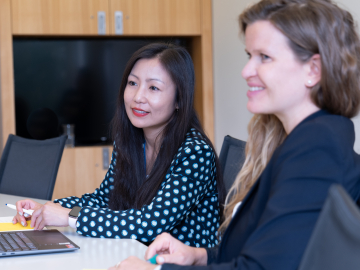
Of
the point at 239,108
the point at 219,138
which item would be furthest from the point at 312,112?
the point at 219,138

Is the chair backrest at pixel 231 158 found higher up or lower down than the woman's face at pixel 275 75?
lower down

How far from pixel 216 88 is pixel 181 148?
238 centimetres

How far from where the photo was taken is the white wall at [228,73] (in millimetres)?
3346

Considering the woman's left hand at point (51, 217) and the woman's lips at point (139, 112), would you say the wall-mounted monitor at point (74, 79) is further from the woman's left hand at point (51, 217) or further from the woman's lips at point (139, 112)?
the woman's left hand at point (51, 217)

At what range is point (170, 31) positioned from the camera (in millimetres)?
3779

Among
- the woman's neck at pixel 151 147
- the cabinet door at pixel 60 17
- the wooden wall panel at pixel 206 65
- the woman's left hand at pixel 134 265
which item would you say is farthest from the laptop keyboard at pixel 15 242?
the wooden wall panel at pixel 206 65

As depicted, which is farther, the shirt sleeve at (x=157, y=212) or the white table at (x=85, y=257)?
the shirt sleeve at (x=157, y=212)

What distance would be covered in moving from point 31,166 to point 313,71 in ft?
5.95

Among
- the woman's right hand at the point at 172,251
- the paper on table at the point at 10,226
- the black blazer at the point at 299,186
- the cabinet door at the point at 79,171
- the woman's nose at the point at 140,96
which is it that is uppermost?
the woman's nose at the point at 140,96

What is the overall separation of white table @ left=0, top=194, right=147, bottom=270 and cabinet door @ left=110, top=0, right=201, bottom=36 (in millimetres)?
2654

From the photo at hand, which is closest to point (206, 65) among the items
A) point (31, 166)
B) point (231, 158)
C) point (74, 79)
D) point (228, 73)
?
point (228, 73)

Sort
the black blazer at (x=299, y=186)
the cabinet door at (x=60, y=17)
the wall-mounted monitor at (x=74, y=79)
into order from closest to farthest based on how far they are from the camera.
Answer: the black blazer at (x=299, y=186)
the cabinet door at (x=60, y=17)
the wall-mounted monitor at (x=74, y=79)

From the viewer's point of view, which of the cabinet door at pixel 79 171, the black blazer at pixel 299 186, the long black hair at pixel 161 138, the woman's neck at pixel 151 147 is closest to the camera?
the black blazer at pixel 299 186

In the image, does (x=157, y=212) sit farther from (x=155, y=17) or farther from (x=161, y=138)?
(x=155, y=17)
